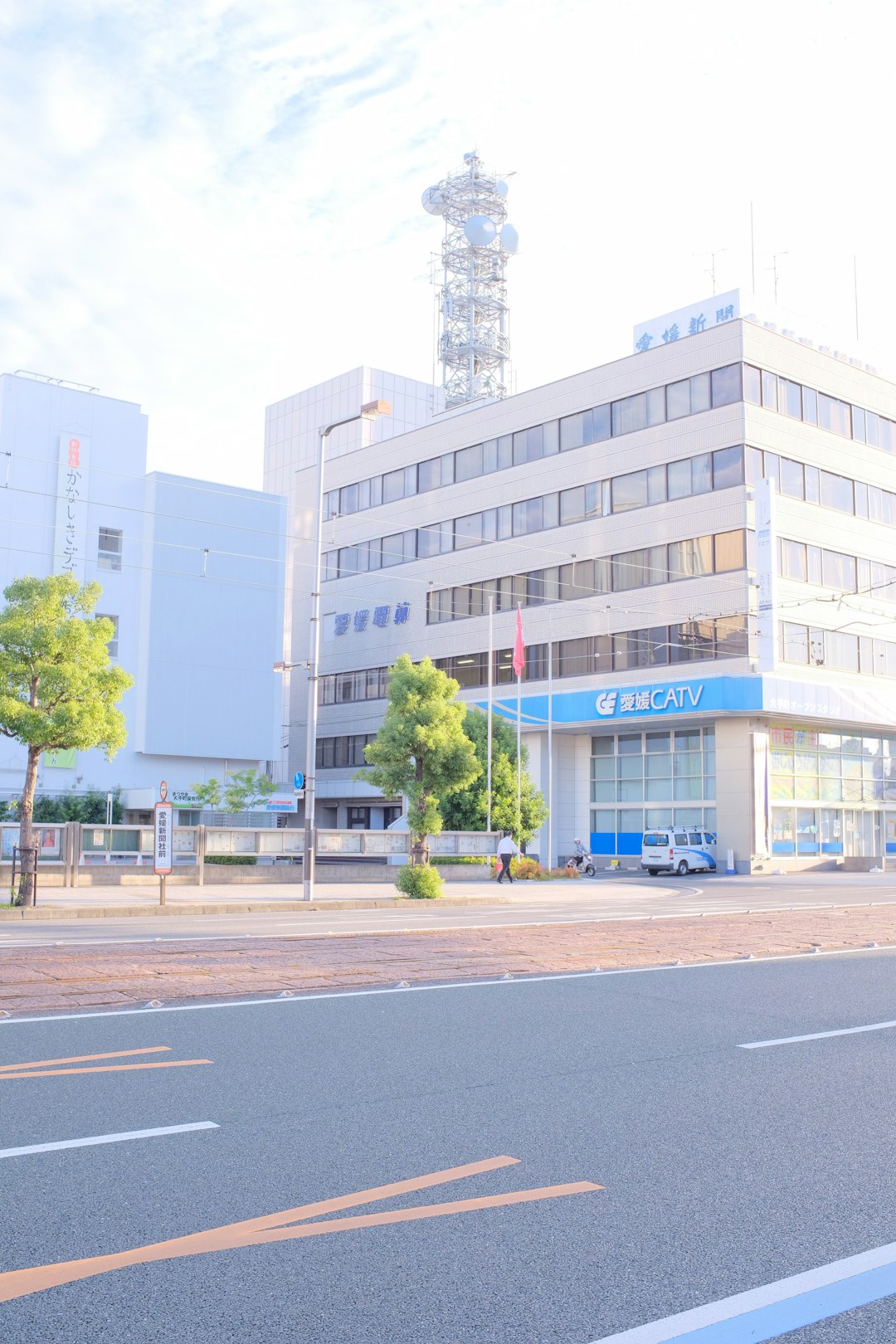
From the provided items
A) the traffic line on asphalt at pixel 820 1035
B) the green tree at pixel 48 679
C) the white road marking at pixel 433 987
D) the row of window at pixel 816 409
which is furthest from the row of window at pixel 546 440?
the traffic line on asphalt at pixel 820 1035

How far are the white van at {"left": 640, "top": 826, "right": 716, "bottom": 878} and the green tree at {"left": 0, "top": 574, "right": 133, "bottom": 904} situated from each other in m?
27.9

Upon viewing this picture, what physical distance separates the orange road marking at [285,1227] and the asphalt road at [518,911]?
1102cm

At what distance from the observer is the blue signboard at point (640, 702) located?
48.6 meters

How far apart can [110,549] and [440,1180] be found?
60.2 meters

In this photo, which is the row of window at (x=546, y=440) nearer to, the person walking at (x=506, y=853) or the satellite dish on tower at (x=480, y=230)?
the person walking at (x=506, y=853)

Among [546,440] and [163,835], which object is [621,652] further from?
[163,835]

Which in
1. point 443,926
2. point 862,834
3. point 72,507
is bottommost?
point 443,926

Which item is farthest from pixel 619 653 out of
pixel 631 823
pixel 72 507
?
pixel 72 507

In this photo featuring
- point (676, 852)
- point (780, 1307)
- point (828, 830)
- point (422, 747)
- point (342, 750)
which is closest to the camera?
point (780, 1307)

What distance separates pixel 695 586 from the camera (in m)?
51.0

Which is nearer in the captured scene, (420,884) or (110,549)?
(420,884)

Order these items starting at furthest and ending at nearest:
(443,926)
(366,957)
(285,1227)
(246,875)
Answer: (246,875) < (443,926) < (366,957) < (285,1227)

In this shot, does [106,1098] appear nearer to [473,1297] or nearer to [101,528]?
[473,1297]

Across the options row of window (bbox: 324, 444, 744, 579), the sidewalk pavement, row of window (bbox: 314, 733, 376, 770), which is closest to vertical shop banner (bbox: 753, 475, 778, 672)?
row of window (bbox: 324, 444, 744, 579)
